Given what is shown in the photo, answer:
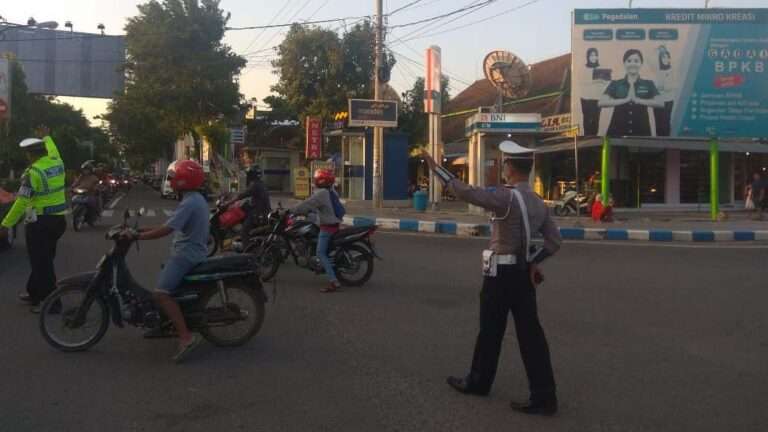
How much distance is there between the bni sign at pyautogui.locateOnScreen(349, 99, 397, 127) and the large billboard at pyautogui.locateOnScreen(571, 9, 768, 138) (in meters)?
6.78

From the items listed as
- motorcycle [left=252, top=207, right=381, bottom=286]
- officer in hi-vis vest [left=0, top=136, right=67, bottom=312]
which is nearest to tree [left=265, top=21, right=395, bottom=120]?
motorcycle [left=252, top=207, right=381, bottom=286]

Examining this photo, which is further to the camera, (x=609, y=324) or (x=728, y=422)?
(x=609, y=324)

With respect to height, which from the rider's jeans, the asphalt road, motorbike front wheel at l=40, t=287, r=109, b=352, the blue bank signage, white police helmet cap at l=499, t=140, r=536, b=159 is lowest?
the asphalt road

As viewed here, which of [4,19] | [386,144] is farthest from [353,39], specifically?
[4,19]

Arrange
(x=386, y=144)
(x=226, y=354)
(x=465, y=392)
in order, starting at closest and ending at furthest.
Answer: (x=465, y=392), (x=226, y=354), (x=386, y=144)

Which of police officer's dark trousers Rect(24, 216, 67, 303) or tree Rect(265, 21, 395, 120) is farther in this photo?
tree Rect(265, 21, 395, 120)

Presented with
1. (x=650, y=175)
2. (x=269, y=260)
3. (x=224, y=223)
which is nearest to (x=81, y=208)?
(x=224, y=223)

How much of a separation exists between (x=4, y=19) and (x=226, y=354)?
29197 millimetres

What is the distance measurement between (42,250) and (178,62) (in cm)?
3477

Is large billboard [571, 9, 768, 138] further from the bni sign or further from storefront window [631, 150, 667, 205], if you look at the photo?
the bni sign

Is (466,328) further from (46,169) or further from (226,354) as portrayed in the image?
(46,169)

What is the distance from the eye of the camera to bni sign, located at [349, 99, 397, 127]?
84.0ft

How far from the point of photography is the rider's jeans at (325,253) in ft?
29.9

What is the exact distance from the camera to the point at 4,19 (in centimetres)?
2994
